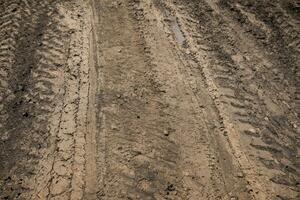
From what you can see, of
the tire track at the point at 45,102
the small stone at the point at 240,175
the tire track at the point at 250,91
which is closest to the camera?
the tire track at the point at 45,102

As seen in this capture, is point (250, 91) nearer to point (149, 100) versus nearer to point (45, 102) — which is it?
point (149, 100)

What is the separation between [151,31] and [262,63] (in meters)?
1.68

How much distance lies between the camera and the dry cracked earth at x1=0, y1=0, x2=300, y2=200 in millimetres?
3285

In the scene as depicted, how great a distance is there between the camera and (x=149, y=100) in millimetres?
4090

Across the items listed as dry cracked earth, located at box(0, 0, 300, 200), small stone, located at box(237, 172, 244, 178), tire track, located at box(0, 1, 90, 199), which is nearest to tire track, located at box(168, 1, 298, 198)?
dry cracked earth, located at box(0, 0, 300, 200)

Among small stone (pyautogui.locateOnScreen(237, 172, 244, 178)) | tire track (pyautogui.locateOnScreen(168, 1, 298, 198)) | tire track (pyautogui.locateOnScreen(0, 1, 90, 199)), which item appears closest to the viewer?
tire track (pyautogui.locateOnScreen(0, 1, 90, 199))

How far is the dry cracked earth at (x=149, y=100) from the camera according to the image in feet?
Result: 10.8

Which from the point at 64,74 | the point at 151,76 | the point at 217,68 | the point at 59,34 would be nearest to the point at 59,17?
the point at 59,34

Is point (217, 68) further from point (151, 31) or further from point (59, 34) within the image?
point (59, 34)

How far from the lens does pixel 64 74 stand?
4.29 m

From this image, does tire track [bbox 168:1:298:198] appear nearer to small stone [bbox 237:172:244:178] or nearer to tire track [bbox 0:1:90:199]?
small stone [bbox 237:172:244:178]

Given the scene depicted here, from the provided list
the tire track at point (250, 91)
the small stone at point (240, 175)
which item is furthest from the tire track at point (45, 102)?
the tire track at point (250, 91)

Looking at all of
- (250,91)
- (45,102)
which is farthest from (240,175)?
(45,102)

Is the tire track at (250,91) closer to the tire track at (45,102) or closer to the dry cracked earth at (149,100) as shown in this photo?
the dry cracked earth at (149,100)
